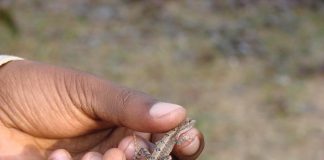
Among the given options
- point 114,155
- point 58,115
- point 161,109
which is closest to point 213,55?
point 58,115

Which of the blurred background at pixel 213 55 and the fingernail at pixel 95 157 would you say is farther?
the blurred background at pixel 213 55

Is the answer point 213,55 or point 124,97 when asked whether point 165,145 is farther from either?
point 213,55

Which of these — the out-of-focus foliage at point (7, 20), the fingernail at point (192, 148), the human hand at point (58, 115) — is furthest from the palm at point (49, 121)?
the out-of-focus foliage at point (7, 20)

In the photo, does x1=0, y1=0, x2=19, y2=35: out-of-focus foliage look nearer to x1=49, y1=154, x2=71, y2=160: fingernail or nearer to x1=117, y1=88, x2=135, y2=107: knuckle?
x1=117, y1=88, x2=135, y2=107: knuckle

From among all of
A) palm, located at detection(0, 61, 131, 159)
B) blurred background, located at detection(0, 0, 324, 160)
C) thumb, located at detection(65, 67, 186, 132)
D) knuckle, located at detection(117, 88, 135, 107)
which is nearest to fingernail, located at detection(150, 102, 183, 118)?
thumb, located at detection(65, 67, 186, 132)

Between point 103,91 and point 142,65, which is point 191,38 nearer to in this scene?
point 142,65

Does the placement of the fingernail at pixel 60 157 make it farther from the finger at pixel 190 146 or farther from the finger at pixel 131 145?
the finger at pixel 190 146

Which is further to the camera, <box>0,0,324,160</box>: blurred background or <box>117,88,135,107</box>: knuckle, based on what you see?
<box>0,0,324,160</box>: blurred background
